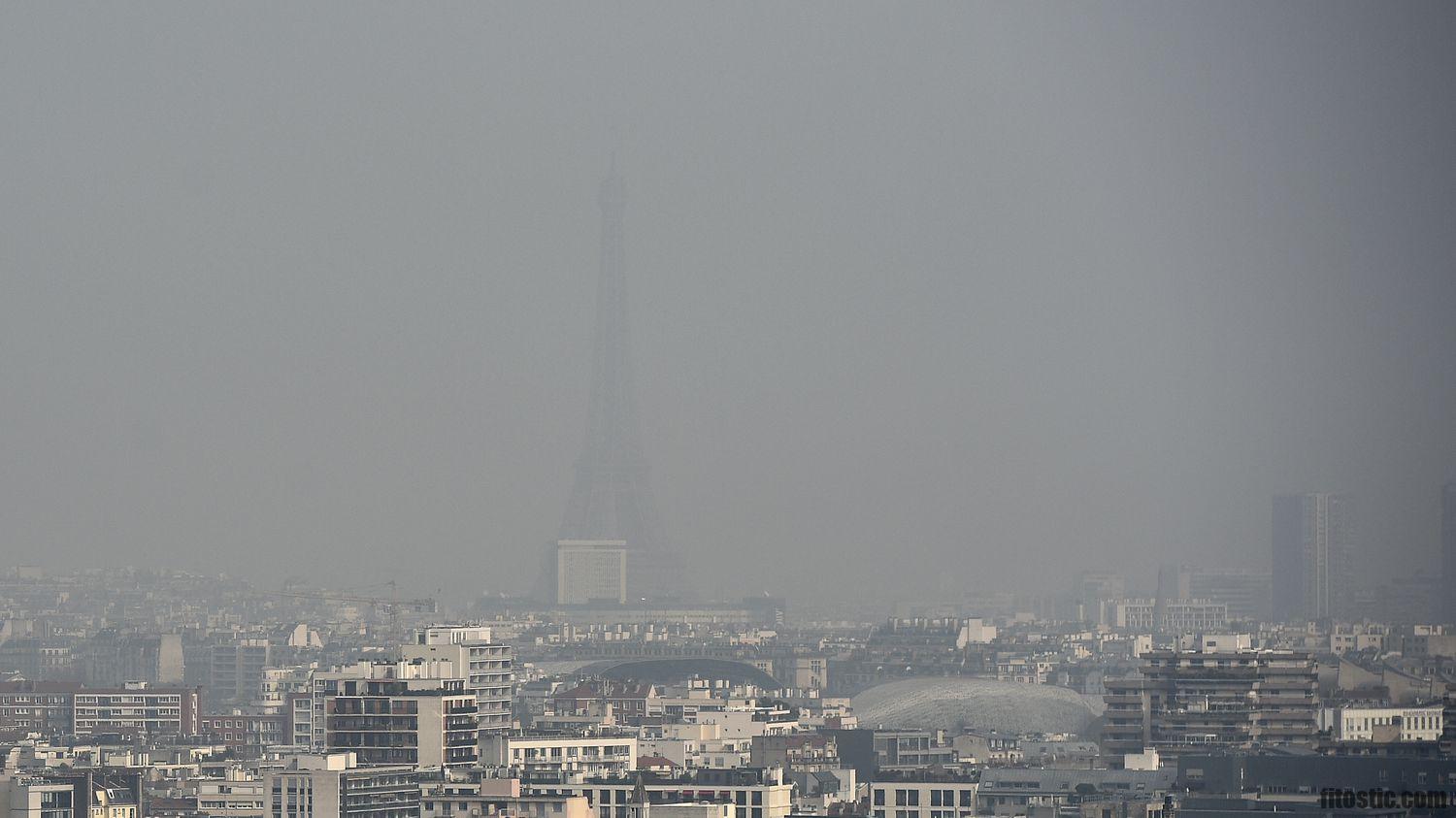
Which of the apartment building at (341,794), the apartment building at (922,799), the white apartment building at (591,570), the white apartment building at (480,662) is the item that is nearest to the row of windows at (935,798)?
the apartment building at (922,799)

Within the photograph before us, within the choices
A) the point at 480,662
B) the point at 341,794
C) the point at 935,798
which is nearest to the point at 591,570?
the point at 480,662

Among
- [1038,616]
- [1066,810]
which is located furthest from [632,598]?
[1066,810]

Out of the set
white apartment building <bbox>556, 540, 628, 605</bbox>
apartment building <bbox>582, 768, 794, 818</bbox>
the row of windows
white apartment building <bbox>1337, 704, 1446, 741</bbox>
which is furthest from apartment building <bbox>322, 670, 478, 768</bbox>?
white apartment building <bbox>556, 540, 628, 605</bbox>

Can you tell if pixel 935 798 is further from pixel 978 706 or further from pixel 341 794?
pixel 978 706

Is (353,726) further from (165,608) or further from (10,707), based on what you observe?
(165,608)

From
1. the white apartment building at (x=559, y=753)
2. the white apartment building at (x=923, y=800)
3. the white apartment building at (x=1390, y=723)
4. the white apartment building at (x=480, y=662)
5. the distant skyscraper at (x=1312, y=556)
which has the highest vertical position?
the distant skyscraper at (x=1312, y=556)

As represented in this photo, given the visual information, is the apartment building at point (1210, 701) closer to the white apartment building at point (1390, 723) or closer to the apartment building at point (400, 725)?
the white apartment building at point (1390, 723)
